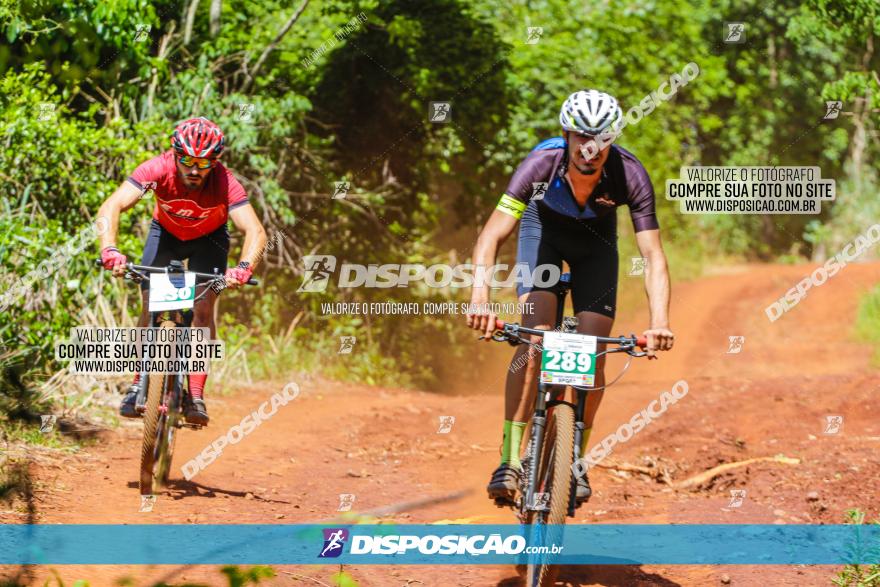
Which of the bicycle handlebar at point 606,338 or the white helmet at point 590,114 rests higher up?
the white helmet at point 590,114

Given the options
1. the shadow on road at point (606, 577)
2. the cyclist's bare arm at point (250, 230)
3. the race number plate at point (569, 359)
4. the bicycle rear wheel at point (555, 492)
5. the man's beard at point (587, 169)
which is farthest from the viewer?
the cyclist's bare arm at point (250, 230)

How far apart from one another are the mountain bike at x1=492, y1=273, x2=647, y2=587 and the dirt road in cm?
79

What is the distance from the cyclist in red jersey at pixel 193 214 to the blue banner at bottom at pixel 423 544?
48.7 inches

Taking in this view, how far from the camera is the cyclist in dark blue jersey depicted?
18.3 ft

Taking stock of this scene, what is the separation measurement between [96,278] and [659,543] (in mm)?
6080

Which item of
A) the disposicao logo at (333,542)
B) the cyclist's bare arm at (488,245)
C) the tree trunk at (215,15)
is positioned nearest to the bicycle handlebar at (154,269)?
the disposicao logo at (333,542)

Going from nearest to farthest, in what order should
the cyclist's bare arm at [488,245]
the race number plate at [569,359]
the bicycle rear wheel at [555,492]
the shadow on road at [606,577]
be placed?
the bicycle rear wheel at [555,492], the race number plate at [569,359], the cyclist's bare arm at [488,245], the shadow on road at [606,577]

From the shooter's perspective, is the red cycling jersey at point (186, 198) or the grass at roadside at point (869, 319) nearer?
the red cycling jersey at point (186, 198)

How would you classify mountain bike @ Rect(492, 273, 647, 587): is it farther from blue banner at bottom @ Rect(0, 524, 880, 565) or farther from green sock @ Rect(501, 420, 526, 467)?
blue banner at bottom @ Rect(0, 524, 880, 565)

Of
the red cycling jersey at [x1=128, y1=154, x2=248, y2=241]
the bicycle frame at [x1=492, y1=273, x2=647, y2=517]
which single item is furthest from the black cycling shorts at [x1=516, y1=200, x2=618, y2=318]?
the red cycling jersey at [x1=128, y1=154, x2=248, y2=241]

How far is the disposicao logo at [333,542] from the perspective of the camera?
593cm

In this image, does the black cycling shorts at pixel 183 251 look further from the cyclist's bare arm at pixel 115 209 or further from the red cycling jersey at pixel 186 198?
the cyclist's bare arm at pixel 115 209

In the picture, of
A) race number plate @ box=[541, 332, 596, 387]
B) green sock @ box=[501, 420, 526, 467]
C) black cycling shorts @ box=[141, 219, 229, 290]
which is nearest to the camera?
race number plate @ box=[541, 332, 596, 387]

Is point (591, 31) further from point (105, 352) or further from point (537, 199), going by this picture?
point (537, 199)
